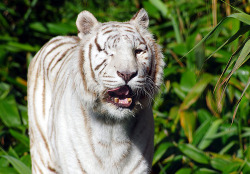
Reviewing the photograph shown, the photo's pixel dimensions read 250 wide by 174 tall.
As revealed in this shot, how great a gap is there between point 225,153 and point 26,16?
2420 mm

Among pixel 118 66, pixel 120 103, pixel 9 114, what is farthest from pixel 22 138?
pixel 118 66

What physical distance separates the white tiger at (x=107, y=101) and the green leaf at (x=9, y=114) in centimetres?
131

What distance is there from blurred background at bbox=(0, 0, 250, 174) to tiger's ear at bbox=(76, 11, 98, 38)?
1006 millimetres

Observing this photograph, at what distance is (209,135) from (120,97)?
1781 mm

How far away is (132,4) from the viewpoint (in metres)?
4.84

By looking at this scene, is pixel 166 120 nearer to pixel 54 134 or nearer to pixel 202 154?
pixel 202 154

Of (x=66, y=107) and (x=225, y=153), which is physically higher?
(x=66, y=107)

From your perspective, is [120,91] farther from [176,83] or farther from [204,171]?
[176,83]

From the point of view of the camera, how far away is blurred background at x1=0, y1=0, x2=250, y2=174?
11.2 feet

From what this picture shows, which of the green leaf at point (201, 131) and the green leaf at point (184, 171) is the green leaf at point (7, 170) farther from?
the green leaf at point (201, 131)

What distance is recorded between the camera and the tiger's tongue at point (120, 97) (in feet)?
6.63

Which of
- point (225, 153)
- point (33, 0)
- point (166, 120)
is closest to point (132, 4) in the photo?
point (33, 0)

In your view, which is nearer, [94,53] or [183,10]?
[94,53]

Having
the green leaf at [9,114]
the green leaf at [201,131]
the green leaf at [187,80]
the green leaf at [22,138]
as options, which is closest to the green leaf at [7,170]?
the green leaf at [22,138]
